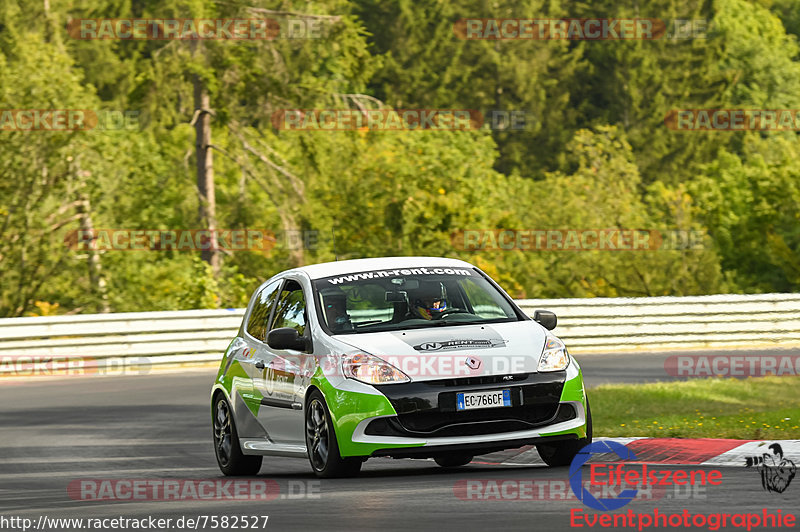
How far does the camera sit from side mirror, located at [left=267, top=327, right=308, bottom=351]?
418 inches

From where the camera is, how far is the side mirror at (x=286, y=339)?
10.6 metres

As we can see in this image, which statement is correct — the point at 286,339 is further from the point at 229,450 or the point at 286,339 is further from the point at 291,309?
the point at 229,450

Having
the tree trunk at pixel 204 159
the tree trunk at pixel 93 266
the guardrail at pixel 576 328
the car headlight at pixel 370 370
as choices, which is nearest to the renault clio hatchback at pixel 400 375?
the car headlight at pixel 370 370

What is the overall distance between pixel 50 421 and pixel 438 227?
22074 millimetres

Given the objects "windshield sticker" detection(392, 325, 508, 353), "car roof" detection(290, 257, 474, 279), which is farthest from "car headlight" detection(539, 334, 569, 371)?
"car roof" detection(290, 257, 474, 279)

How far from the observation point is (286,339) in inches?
418

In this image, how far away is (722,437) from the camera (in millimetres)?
11953

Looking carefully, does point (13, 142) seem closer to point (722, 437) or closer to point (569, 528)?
point (722, 437)

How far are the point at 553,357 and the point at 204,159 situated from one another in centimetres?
3002

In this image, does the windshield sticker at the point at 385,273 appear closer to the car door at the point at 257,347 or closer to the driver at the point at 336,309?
the driver at the point at 336,309

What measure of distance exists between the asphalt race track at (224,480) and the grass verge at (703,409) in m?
1.86

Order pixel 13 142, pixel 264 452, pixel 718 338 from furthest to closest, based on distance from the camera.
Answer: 1. pixel 13 142
2. pixel 718 338
3. pixel 264 452

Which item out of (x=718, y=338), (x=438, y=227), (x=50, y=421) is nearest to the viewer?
(x=50, y=421)

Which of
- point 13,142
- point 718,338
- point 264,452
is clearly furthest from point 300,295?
point 13,142
